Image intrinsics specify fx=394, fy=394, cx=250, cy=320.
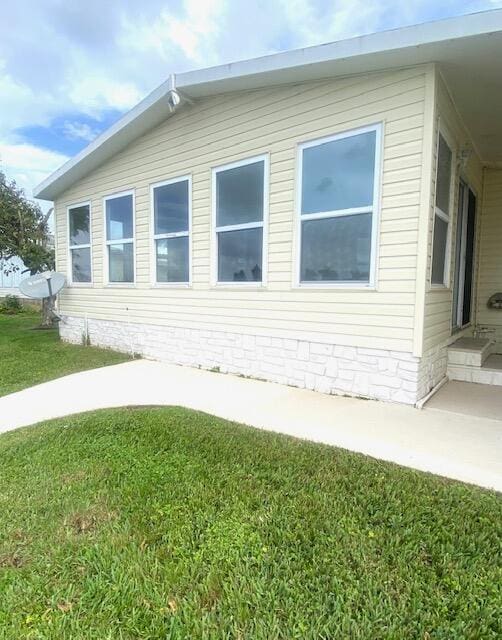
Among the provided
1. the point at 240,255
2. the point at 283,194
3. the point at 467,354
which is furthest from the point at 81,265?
the point at 467,354

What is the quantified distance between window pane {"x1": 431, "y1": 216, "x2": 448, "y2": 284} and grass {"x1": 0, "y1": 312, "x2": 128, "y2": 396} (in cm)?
520

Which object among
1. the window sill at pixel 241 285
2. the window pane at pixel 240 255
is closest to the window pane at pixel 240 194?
the window pane at pixel 240 255

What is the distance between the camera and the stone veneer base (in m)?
4.23

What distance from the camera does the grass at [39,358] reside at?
19.3 ft

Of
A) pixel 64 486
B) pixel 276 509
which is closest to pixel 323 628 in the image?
pixel 276 509

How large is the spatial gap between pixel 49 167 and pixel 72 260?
1681 centimetres

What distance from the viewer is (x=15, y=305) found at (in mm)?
16406

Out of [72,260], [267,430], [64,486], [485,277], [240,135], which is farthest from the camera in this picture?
[72,260]

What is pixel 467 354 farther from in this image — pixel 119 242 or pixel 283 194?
pixel 119 242

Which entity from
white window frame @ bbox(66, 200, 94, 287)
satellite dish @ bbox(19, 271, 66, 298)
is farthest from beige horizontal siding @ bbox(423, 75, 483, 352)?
satellite dish @ bbox(19, 271, 66, 298)

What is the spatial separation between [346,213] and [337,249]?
409 mm

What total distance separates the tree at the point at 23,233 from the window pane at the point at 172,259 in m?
6.21

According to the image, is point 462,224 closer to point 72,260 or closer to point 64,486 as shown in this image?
point 64,486

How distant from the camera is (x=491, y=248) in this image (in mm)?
6473
